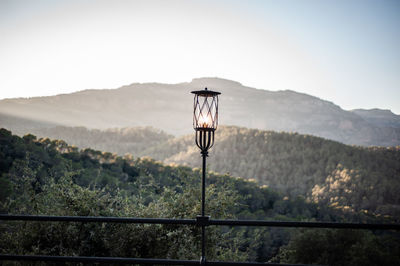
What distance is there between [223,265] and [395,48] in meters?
13.7

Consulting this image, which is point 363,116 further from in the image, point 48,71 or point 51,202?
point 51,202

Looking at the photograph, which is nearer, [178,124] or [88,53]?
[88,53]

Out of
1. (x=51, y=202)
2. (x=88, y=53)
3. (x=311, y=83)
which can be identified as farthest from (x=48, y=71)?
(x=311, y=83)

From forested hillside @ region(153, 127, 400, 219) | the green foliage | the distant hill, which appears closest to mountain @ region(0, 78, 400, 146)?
the distant hill

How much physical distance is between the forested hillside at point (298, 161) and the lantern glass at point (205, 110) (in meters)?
9.42

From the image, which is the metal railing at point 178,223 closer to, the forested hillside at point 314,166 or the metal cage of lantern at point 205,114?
the metal cage of lantern at point 205,114

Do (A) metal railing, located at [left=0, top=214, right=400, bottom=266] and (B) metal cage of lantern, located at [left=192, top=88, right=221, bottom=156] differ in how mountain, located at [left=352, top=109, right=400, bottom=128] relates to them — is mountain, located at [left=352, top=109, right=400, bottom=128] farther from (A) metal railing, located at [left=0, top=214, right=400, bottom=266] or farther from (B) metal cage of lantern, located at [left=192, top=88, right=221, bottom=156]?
(A) metal railing, located at [left=0, top=214, right=400, bottom=266]

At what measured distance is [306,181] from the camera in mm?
25688

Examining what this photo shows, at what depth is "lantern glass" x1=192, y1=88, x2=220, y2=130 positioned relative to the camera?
212cm

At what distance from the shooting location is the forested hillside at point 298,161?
65.7 ft

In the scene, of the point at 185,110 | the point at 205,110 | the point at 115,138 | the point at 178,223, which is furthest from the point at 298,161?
the point at 115,138

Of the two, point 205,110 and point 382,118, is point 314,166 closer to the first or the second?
point 382,118

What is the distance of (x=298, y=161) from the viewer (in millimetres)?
28875

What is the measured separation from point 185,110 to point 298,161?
29.5m
